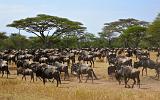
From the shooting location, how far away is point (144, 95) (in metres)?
21.2

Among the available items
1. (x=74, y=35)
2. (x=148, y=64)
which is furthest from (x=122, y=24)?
(x=148, y=64)

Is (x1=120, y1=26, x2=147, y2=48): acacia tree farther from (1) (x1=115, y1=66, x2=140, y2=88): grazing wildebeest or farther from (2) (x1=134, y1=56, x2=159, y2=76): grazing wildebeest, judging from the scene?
(1) (x1=115, y1=66, x2=140, y2=88): grazing wildebeest

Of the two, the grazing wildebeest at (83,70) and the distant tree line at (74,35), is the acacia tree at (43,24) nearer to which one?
the distant tree line at (74,35)

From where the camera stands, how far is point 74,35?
9125 cm

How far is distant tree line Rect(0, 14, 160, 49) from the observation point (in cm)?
6869

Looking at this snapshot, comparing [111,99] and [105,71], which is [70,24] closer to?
[105,71]

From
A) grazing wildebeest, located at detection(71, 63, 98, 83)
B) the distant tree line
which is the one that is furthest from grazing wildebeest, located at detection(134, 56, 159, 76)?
the distant tree line

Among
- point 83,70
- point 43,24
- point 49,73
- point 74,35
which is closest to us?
point 49,73

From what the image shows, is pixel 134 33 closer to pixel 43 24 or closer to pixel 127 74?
pixel 43 24

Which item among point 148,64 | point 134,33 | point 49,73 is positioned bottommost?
point 49,73

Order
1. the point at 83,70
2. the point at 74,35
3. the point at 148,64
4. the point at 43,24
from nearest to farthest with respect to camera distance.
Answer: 1. the point at 83,70
2. the point at 148,64
3. the point at 43,24
4. the point at 74,35

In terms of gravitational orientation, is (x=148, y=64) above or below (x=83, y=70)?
above

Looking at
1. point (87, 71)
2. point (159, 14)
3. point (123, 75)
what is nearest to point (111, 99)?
point (123, 75)

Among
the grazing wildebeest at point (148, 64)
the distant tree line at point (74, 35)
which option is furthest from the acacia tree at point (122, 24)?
the grazing wildebeest at point (148, 64)
